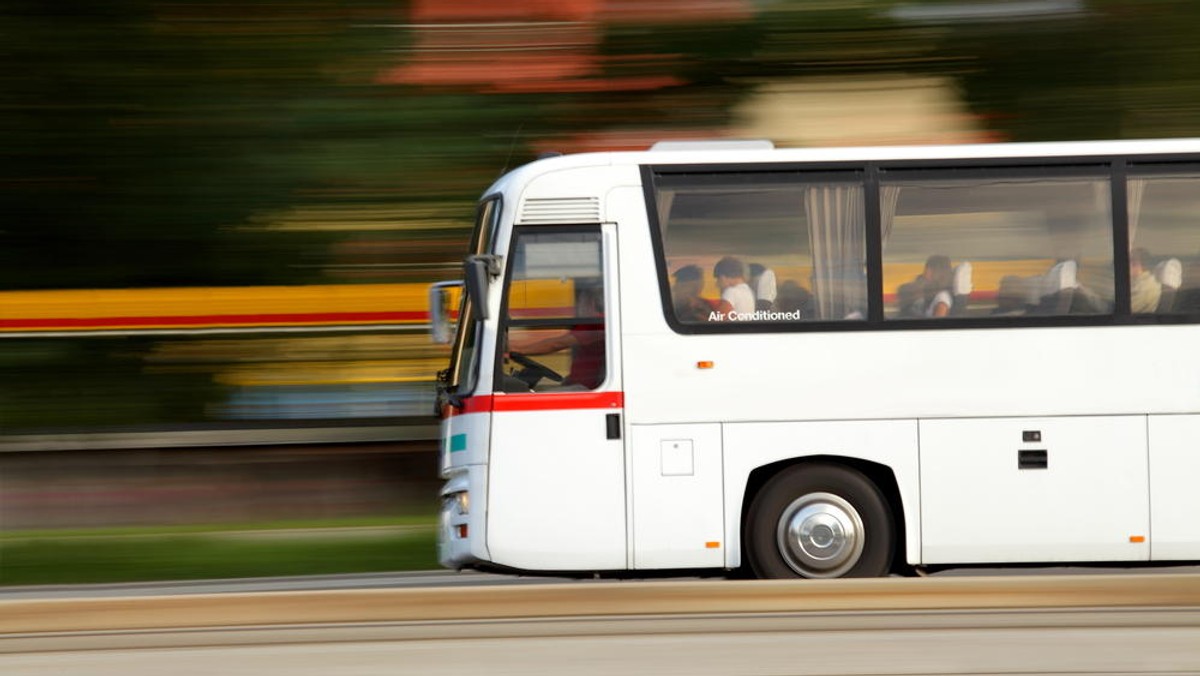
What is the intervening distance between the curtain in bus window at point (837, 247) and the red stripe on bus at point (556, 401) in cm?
131

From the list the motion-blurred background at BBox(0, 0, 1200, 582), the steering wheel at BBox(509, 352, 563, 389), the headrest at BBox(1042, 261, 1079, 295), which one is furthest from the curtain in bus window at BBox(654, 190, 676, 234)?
the motion-blurred background at BBox(0, 0, 1200, 582)

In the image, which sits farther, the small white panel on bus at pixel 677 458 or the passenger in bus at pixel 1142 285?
the passenger in bus at pixel 1142 285

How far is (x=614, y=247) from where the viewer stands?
9.69m

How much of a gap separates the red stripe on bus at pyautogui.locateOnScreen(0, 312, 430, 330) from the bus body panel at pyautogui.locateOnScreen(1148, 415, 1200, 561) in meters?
9.56

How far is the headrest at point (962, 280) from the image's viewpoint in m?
9.73

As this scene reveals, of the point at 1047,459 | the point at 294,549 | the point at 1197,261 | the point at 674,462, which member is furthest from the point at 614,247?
the point at 294,549

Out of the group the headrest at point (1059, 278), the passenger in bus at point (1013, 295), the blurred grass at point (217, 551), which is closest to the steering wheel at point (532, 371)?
the passenger in bus at point (1013, 295)

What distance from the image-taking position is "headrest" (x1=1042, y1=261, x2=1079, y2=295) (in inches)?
384

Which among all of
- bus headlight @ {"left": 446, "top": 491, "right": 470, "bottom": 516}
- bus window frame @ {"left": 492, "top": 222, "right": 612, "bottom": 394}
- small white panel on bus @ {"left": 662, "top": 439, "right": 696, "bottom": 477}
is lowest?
bus headlight @ {"left": 446, "top": 491, "right": 470, "bottom": 516}

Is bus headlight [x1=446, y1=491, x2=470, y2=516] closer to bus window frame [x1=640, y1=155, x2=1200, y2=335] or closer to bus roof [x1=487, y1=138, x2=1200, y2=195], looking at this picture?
bus window frame [x1=640, y1=155, x2=1200, y2=335]

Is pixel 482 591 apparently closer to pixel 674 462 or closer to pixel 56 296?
pixel 674 462

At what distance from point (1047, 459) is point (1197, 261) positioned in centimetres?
149

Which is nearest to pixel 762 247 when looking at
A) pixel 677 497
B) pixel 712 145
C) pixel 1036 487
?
pixel 712 145

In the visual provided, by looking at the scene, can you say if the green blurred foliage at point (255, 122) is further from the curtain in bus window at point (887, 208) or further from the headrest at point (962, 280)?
the headrest at point (962, 280)
